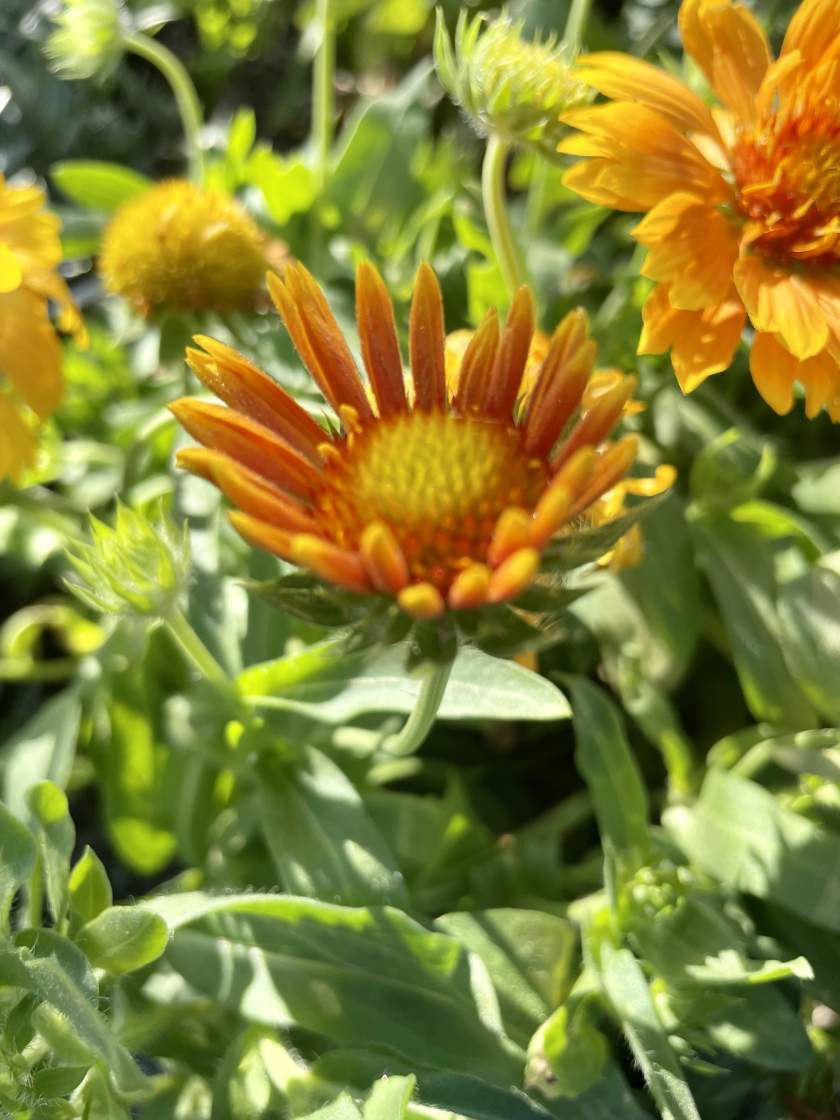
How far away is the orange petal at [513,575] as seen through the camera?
44 cm

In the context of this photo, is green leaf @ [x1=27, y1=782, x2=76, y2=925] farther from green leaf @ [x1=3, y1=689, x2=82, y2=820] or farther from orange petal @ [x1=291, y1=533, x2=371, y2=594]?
orange petal @ [x1=291, y1=533, x2=371, y2=594]

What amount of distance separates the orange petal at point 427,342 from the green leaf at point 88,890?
38 centimetres

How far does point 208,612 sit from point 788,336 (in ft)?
1.67

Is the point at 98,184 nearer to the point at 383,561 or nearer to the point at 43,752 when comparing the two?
the point at 43,752

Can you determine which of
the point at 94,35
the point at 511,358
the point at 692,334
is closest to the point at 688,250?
the point at 692,334

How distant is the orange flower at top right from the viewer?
2.10 feet

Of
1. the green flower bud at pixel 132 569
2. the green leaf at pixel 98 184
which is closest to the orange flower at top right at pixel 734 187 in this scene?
the green flower bud at pixel 132 569

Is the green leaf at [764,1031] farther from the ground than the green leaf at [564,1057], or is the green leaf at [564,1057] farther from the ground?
the green leaf at [564,1057]

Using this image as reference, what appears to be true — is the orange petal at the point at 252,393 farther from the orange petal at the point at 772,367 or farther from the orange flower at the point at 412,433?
the orange petal at the point at 772,367

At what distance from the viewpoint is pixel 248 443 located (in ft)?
1.85

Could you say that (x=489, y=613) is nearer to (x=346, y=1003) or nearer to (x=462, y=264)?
(x=346, y=1003)

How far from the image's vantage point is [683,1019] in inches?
27.1

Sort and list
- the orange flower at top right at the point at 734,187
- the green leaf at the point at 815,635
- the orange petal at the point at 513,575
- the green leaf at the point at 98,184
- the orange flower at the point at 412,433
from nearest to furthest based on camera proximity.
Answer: the orange petal at the point at 513,575 → the orange flower at the point at 412,433 → the orange flower at top right at the point at 734,187 → the green leaf at the point at 815,635 → the green leaf at the point at 98,184

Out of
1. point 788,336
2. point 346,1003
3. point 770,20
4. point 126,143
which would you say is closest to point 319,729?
point 346,1003
